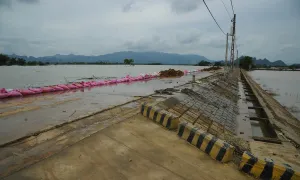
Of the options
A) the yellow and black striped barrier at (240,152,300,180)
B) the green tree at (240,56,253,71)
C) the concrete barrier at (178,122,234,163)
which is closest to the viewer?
the yellow and black striped barrier at (240,152,300,180)

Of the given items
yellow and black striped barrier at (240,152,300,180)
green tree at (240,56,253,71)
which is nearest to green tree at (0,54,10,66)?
yellow and black striped barrier at (240,152,300,180)

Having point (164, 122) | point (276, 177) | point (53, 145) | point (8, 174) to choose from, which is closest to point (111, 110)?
point (164, 122)

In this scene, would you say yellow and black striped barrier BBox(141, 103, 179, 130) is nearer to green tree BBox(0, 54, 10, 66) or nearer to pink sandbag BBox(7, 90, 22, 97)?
pink sandbag BBox(7, 90, 22, 97)

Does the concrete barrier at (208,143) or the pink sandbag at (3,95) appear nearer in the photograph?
the concrete barrier at (208,143)

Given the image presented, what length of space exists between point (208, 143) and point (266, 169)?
55.9 inches

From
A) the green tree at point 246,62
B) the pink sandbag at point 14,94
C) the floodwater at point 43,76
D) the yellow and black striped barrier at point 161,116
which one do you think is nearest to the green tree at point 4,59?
the floodwater at point 43,76

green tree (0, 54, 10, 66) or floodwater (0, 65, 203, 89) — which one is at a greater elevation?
green tree (0, 54, 10, 66)

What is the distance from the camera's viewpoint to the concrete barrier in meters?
4.89

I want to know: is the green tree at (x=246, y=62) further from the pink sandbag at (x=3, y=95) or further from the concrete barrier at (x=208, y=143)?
the concrete barrier at (x=208, y=143)

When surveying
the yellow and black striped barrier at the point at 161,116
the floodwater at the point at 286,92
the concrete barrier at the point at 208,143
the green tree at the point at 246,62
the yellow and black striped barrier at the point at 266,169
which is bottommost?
the floodwater at the point at 286,92

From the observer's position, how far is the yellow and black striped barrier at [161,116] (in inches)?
272

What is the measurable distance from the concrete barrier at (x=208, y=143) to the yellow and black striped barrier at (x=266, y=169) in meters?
0.43

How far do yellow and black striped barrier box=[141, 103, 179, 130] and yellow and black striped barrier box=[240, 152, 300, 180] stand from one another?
275 cm

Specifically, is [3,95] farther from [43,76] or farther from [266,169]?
[43,76]
